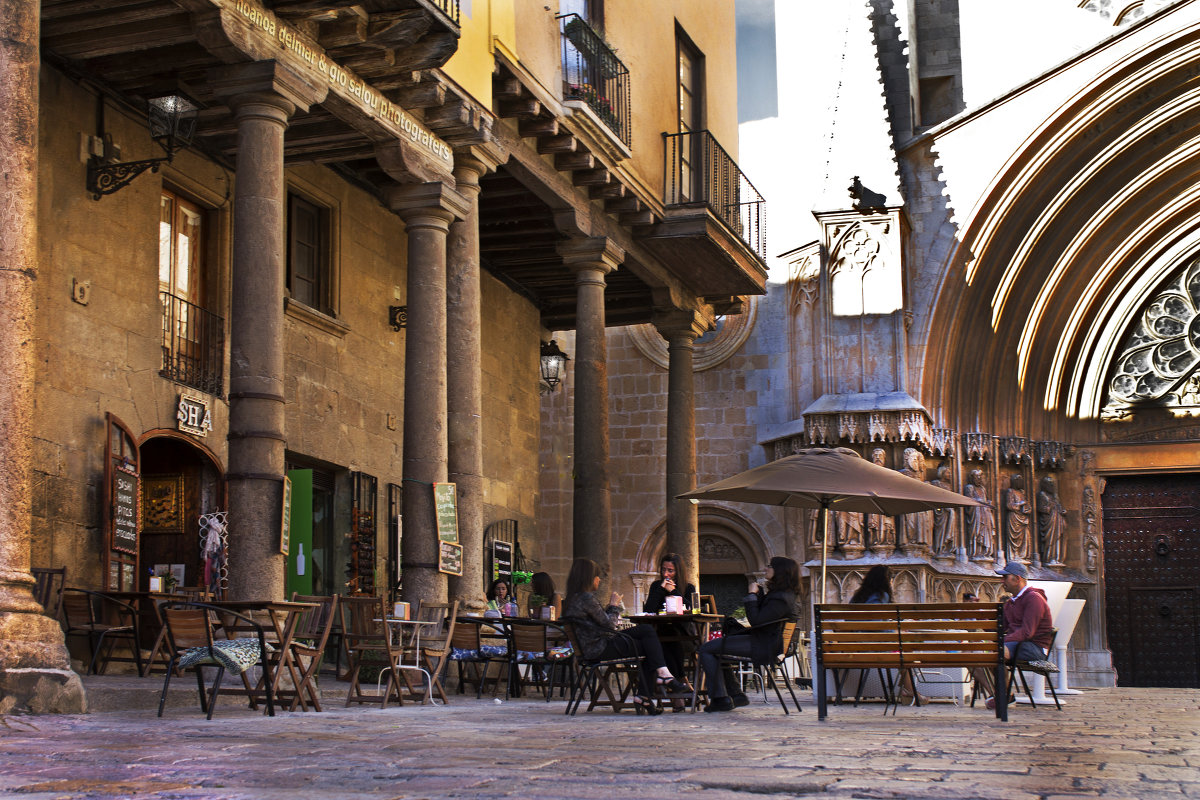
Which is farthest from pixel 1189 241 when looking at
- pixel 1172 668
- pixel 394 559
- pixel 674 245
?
pixel 394 559

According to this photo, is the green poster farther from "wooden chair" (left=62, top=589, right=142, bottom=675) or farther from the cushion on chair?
the cushion on chair

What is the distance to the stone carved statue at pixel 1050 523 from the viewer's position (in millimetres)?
21234

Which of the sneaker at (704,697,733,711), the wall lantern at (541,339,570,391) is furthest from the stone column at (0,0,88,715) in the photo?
the wall lantern at (541,339,570,391)

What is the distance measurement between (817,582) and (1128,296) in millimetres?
6750

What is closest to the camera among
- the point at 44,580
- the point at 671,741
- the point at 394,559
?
the point at 671,741

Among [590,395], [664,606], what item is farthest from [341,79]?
[590,395]

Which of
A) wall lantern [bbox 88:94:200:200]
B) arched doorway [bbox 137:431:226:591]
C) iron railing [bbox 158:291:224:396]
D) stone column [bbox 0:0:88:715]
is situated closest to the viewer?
stone column [bbox 0:0:88:715]

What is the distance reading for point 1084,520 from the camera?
2170 cm

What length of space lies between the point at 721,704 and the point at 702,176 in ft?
31.0

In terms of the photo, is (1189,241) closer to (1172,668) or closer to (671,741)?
(1172,668)

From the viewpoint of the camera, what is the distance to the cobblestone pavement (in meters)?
4.23

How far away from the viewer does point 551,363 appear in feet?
63.0

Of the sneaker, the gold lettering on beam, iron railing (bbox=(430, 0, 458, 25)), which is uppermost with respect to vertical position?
iron railing (bbox=(430, 0, 458, 25))

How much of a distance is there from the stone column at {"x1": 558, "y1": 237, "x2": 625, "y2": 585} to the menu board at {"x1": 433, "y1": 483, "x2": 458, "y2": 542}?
150 inches
